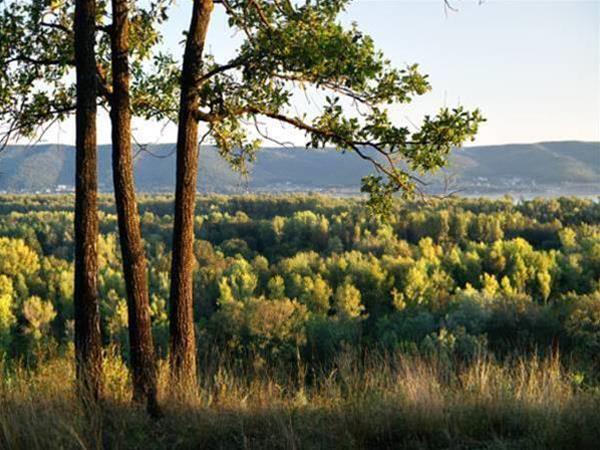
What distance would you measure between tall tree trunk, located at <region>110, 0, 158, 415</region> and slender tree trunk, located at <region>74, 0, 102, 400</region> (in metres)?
0.23

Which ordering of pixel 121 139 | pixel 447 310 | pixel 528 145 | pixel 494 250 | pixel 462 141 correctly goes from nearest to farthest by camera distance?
pixel 121 139, pixel 462 141, pixel 447 310, pixel 494 250, pixel 528 145

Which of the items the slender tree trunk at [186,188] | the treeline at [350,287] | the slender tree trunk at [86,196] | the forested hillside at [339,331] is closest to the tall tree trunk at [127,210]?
the slender tree trunk at [86,196]

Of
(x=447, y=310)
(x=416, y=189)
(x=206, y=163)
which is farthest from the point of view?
(x=206, y=163)

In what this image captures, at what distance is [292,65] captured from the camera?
627 centimetres

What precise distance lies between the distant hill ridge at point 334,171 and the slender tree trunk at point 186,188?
96.5 m

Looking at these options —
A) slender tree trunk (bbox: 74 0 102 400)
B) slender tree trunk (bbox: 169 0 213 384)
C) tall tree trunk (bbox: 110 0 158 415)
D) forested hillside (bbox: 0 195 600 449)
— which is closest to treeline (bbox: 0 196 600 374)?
forested hillside (bbox: 0 195 600 449)

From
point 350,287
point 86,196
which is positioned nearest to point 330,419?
point 86,196

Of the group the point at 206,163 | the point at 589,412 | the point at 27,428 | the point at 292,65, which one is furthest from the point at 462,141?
the point at 206,163

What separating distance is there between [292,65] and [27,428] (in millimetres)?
3951

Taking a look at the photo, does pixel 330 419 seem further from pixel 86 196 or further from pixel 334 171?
pixel 334 171

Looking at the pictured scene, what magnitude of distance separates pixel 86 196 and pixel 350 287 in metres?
28.6

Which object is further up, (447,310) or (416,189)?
(416,189)

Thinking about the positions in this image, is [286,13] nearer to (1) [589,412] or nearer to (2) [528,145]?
(1) [589,412]

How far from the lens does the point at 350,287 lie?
33812 mm
